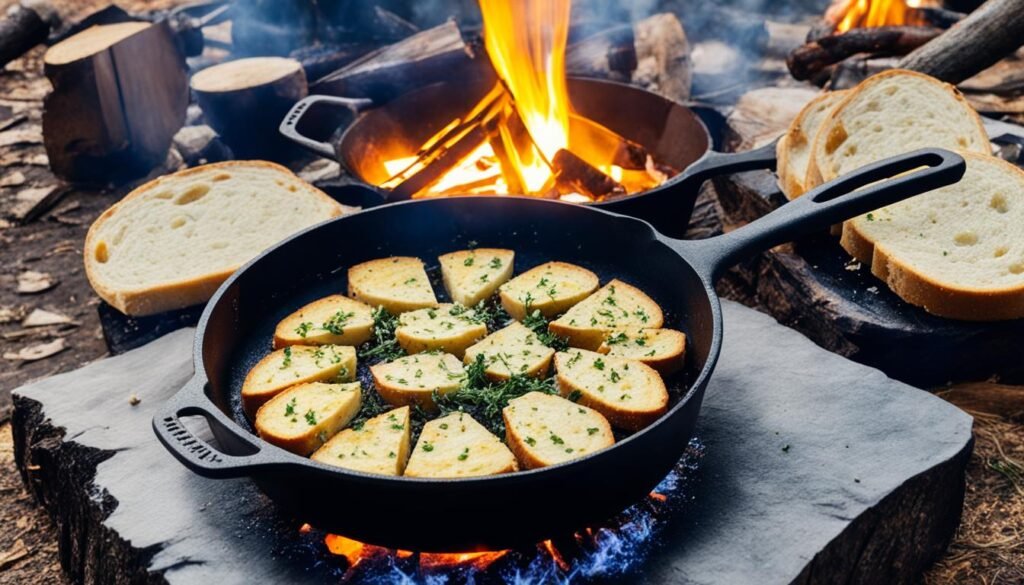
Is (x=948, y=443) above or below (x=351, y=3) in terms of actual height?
below

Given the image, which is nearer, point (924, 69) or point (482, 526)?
point (482, 526)

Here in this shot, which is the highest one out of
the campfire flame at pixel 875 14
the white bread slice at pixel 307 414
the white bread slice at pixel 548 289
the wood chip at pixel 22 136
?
the campfire flame at pixel 875 14

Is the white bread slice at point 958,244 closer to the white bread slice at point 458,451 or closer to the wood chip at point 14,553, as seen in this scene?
the white bread slice at point 458,451

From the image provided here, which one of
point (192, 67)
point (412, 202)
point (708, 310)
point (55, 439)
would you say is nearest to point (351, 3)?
point (192, 67)

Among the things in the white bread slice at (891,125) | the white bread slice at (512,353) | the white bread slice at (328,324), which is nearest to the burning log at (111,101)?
the white bread slice at (328,324)

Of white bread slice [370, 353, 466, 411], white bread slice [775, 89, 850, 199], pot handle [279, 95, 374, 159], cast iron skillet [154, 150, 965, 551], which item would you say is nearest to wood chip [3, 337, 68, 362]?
pot handle [279, 95, 374, 159]

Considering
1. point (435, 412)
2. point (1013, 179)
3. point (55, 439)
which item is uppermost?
point (1013, 179)

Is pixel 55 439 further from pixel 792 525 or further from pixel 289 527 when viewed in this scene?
pixel 792 525

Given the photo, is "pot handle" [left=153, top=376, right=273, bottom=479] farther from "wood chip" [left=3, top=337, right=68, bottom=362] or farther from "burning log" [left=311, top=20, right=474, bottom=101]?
"burning log" [left=311, top=20, right=474, bottom=101]
